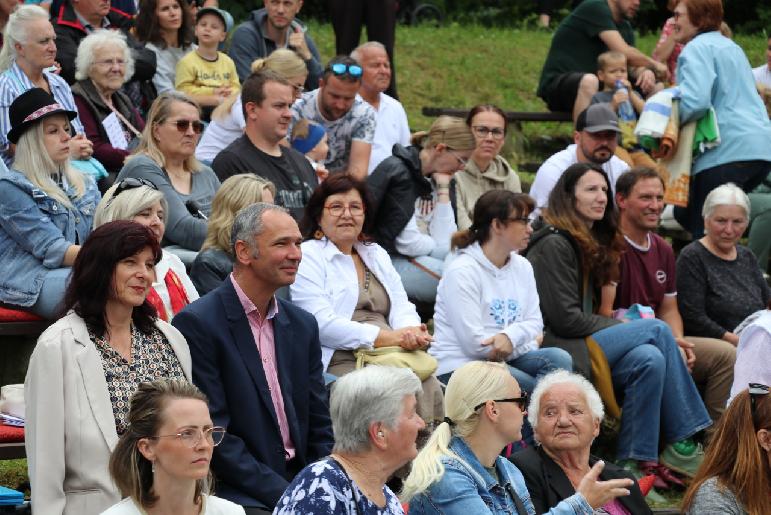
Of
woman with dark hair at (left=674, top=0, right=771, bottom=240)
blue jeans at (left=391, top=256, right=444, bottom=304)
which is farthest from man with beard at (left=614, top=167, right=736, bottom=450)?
woman with dark hair at (left=674, top=0, right=771, bottom=240)

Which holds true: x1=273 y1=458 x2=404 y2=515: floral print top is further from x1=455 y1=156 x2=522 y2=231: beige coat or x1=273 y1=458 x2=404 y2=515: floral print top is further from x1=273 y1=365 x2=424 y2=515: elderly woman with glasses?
x1=455 y1=156 x2=522 y2=231: beige coat

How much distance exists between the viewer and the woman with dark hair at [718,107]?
1041 cm

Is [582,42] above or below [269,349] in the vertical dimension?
above

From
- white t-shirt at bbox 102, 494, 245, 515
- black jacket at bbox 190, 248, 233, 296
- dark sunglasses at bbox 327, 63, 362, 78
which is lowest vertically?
white t-shirt at bbox 102, 494, 245, 515

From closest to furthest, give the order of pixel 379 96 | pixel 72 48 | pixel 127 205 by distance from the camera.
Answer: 1. pixel 127 205
2. pixel 72 48
3. pixel 379 96

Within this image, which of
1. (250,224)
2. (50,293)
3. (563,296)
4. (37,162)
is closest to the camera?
(250,224)

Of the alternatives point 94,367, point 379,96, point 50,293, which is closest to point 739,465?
point 94,367

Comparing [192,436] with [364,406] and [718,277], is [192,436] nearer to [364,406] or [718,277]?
[364,406]

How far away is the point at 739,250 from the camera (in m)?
9.30

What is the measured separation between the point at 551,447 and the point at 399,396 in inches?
60.0

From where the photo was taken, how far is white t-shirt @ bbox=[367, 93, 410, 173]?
33.8ft

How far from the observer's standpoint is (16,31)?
334 inches

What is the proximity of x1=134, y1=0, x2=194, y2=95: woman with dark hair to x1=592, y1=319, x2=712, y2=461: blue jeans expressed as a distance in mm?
4352

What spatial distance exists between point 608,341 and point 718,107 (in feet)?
10.1
